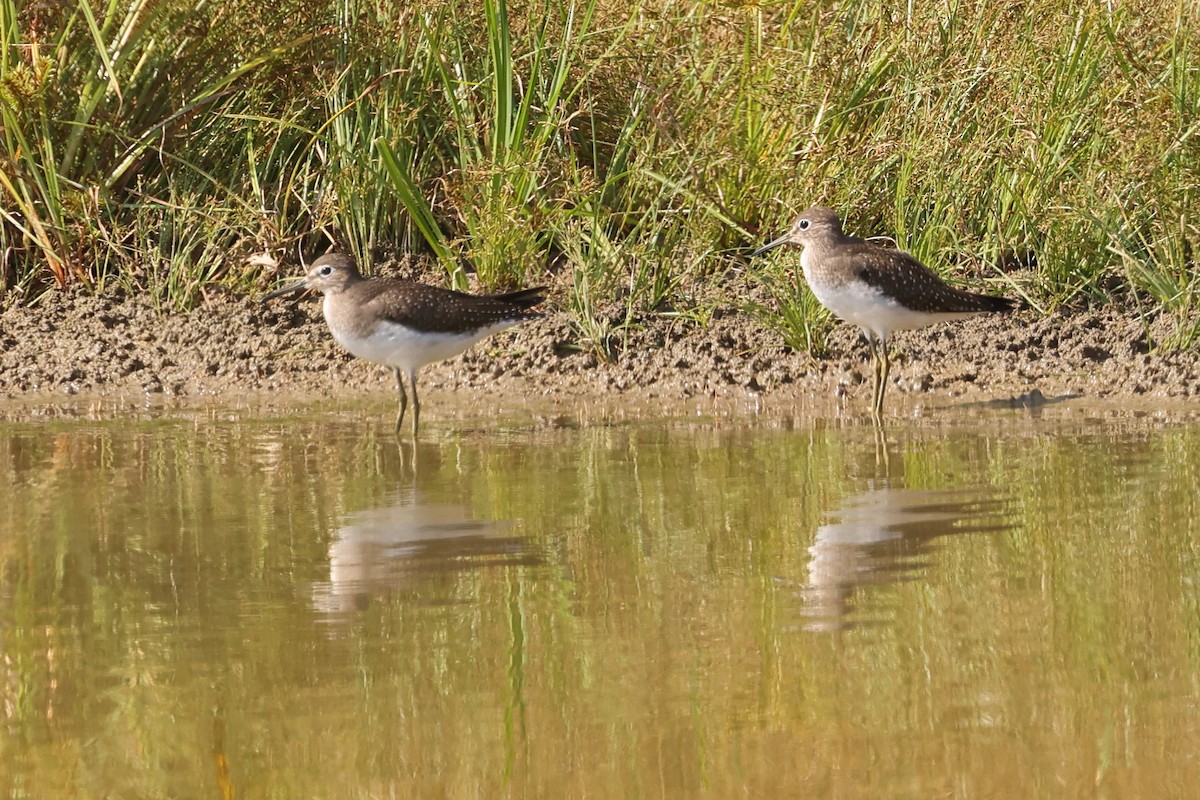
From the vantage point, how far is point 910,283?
8.55 m

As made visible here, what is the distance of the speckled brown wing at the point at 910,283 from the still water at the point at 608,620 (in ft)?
4.05

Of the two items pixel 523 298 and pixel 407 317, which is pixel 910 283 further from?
pixel 407 317

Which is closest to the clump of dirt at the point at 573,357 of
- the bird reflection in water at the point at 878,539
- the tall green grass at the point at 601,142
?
the tall green grass at the point at 601,142

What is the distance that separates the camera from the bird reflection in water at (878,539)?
15.5 ft

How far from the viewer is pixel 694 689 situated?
396 centimetres

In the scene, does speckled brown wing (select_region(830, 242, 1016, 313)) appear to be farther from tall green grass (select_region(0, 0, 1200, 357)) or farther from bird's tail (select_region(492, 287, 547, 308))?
bird's tail (select_region(492, 287, 547, 308))

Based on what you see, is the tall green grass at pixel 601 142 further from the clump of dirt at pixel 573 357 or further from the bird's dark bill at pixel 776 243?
the bird's dark bill at pixel 776 243

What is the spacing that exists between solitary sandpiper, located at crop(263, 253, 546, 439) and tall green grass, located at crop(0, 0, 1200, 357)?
70cm

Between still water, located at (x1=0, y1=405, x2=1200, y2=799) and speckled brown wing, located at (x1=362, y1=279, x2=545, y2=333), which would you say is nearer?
still water, located at (x1=0, y1=405, x2=1200, y2=799)

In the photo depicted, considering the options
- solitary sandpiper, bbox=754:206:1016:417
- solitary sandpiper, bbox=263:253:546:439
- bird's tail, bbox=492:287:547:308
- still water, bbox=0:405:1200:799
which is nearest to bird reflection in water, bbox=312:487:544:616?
still water, bbox=0:405:1200:799

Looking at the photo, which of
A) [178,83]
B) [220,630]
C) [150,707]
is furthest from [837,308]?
[150,707]

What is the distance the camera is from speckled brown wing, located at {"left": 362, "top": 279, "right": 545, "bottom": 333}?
8414 mm

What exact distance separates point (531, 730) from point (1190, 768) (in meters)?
1.36

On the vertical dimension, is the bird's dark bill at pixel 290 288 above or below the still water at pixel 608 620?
above
